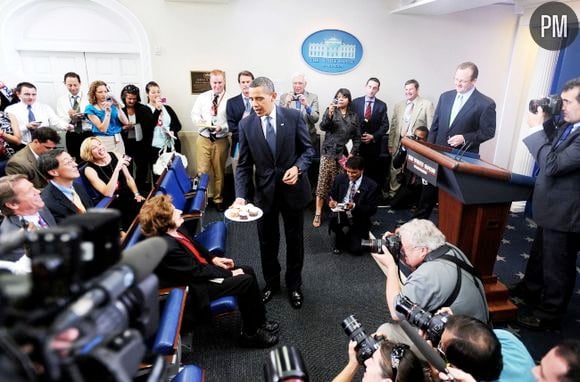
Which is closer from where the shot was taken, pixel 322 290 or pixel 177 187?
pixel 322 290

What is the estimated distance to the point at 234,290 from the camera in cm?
233

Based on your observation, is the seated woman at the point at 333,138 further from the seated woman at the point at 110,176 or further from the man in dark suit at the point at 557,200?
the man in dark suit at the point at 557,200

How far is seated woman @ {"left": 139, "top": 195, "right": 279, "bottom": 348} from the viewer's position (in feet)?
7.08

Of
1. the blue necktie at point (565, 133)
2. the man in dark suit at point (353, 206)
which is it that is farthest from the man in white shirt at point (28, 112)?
the blue necktie at point (565, 133)

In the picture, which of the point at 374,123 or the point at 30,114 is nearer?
the point at 30,114

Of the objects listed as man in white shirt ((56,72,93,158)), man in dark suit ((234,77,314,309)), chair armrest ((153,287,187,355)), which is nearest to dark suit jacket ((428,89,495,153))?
Answer: man in dark suit ((234,77,314,309))

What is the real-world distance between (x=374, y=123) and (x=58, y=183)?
3794 millimetres

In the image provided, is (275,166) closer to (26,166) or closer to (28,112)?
(26,166)

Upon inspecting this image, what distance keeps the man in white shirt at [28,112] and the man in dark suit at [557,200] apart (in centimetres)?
476

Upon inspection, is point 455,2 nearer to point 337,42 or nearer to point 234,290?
point 337,42

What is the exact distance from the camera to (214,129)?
4781 mm

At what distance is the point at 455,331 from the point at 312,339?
55.6 inches

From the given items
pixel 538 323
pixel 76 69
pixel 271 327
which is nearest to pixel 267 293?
pixel 271 327

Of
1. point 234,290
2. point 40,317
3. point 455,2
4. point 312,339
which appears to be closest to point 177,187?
point 234,290
